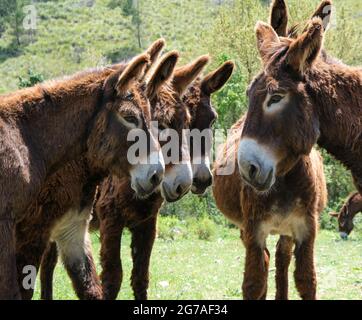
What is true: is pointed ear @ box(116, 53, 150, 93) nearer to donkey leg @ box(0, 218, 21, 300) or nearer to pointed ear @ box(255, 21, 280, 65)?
pointed ear @ box(255, 21, 280, 65)

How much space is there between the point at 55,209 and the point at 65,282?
159 inches

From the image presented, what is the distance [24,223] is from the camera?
17.8 ft

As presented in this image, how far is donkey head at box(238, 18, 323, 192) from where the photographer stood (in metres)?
4.82

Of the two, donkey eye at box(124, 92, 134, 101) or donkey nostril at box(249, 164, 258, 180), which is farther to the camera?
donkey eye at box(124, 92, 134, 101)

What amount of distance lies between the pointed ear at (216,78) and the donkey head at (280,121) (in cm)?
245

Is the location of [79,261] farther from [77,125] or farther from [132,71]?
[132,71]

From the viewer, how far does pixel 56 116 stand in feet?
17.0

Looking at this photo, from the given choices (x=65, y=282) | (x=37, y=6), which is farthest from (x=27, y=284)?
(x=37, y=6)

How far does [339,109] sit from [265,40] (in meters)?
0.87

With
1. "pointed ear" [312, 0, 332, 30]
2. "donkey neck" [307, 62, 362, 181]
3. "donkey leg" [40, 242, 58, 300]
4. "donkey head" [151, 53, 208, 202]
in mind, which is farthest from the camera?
"donkey leg" [40, 242, 58, 300]

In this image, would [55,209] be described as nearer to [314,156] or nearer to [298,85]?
[298,85]

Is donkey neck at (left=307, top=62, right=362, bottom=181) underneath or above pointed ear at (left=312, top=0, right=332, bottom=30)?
underneath

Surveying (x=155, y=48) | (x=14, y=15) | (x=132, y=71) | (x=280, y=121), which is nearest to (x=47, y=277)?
(x=155, y=48)

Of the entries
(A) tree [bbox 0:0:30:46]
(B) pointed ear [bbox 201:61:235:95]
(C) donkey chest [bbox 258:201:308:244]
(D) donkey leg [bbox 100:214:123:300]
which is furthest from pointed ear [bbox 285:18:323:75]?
(A) tree [bbox 0:0:30:46]
